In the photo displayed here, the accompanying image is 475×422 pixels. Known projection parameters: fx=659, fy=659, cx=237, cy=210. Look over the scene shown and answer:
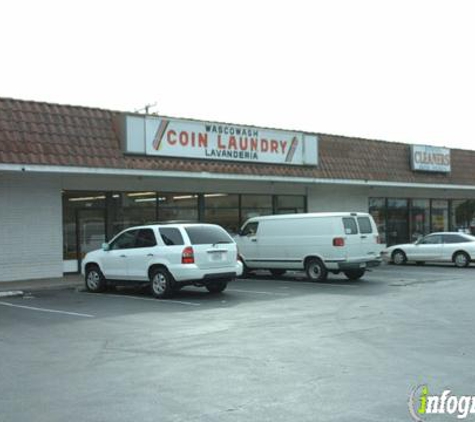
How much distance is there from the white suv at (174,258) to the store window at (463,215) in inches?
963

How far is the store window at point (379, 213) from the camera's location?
31.7 meters

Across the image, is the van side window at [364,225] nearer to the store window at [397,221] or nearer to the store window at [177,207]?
the store window at [177,207]

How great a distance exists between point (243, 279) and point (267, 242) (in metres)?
1.44

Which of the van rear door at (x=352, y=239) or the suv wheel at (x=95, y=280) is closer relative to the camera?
the suv wheel at (x=95, y=280)

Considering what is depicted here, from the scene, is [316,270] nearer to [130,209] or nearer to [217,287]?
[217,287]

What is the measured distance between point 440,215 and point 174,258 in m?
24.7

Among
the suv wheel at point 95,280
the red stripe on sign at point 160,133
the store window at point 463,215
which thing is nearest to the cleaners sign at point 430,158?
the store window at point 463,215

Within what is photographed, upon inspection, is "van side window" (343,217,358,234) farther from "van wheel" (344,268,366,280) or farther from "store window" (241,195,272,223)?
"store window" (241,195,272,223)

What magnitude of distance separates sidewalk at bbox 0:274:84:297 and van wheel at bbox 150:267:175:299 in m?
3.52

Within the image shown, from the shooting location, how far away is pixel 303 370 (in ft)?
25.2

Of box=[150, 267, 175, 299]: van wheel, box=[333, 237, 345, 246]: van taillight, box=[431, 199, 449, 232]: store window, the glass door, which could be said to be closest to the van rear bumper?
box=[333, 237, 345, 246]: van taillight

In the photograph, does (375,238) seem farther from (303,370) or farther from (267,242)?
(303,370)

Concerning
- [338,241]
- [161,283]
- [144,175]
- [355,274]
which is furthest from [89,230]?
A: [355,274]

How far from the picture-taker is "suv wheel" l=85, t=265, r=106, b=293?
55.3 feet
